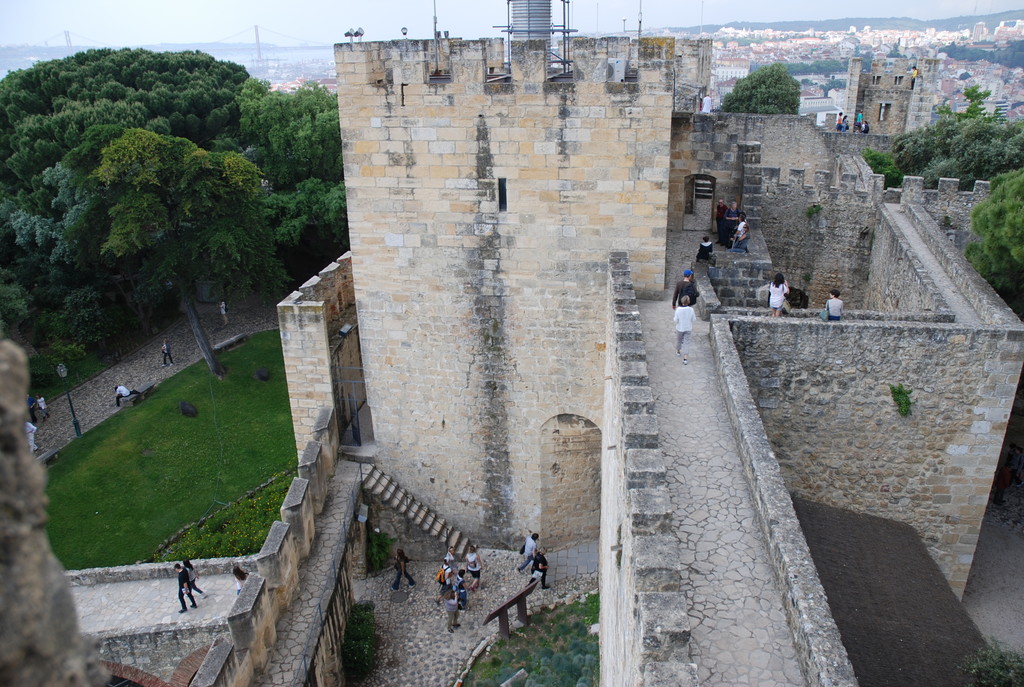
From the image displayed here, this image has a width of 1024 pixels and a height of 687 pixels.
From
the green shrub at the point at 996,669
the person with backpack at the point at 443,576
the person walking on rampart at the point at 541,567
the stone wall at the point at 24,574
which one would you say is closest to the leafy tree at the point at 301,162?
the person with backpack at the point at 443,576

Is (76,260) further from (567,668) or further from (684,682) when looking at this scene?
(684,682)

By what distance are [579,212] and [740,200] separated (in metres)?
4.96

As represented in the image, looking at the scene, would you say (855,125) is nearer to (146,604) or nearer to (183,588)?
(183,588)

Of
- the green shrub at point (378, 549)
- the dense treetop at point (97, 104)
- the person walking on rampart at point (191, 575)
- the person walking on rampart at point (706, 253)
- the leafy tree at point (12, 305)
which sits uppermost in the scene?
the dense treetop at point (97, 104)

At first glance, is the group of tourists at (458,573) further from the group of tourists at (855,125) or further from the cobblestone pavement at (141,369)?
the group of tourists at (855,125)

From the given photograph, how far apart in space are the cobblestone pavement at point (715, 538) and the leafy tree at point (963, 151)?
53.0ft

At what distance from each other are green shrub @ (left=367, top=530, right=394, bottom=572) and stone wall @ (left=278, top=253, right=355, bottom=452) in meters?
2.15

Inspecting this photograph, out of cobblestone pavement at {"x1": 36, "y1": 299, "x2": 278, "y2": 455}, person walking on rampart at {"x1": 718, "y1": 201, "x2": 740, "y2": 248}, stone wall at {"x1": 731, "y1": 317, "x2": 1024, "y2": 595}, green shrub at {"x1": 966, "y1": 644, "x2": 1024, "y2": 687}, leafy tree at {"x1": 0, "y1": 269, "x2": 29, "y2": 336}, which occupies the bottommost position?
cobblestone pavement at {"x1": 36, "y1": 299, "x2": 278, "y2": 455}

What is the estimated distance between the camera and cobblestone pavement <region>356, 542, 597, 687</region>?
40.4 ft

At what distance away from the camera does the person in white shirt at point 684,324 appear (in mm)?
10508

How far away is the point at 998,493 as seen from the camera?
14.8 meters

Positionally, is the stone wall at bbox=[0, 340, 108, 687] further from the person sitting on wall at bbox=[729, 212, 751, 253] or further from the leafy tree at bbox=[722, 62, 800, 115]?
the leafy tree at bbox=[722, 62, 800, 115]

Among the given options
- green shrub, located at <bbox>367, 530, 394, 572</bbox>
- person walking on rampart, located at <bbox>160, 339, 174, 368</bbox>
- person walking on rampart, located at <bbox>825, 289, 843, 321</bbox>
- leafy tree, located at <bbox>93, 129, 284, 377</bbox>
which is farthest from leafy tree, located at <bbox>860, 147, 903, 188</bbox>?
person walking on rampart, located at <bbox>160, 339, 174, 368</bbox>

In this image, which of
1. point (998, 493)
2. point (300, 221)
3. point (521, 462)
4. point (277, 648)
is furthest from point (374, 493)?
point (300, 221)
